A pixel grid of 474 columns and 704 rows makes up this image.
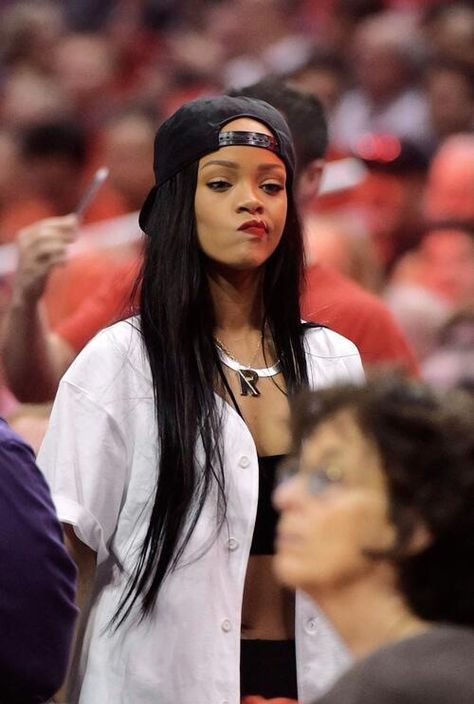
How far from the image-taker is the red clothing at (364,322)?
3699 mm

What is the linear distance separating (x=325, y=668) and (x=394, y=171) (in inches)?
156

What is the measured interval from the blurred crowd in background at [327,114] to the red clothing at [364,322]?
2.00 feet

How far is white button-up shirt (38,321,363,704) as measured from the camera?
2.71 m

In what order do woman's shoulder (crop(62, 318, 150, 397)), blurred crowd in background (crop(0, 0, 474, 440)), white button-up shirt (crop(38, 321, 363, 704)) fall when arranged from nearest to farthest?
white button-up shirt (crop(38, 321, 363, 704)), woman's shoulder (crop(62, 318, 150, 397)), blurred crowd in background (crop(0, 0, 474, 440))

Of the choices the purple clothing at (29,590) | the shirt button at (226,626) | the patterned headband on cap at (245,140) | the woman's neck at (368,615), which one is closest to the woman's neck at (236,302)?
the patterned headband on cap at (245,140)

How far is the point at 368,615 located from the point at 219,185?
114cm

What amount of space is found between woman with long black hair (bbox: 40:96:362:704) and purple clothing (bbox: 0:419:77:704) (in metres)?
0.30

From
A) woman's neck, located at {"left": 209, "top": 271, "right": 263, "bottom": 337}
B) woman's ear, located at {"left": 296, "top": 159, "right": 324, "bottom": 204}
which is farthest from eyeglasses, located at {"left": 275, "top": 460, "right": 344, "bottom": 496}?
woman's ear, located at {"left": 296, "top": 159, "right": 324, "bottom": 204}

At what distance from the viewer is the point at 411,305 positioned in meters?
5.60

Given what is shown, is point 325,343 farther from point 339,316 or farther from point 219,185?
point 339,316

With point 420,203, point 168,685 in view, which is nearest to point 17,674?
point 168,685

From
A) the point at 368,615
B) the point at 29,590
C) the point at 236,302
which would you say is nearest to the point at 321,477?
the point at 368,615

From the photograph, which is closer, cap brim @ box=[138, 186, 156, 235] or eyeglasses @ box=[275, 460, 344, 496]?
eyeglasses @ box=[275, 460, 344, 496]

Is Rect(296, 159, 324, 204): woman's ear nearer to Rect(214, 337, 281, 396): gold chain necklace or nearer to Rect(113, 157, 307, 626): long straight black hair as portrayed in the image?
Rect(113, 157, 307, 626): long straight black hair
